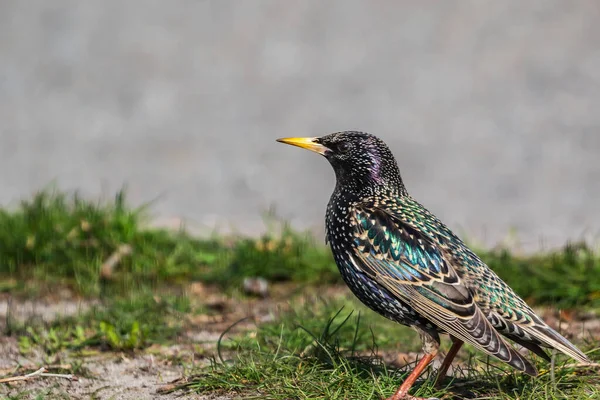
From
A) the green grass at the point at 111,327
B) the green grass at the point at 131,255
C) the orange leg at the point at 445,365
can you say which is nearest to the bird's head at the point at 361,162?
the orange leg at the point at 445,365

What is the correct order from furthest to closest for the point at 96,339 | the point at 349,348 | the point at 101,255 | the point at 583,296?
the point at 101,255
the point at 583,296
the point at 96,339
the point at 349,348

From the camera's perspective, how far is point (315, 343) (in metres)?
5.32

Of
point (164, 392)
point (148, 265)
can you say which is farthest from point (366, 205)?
point (148, 265)

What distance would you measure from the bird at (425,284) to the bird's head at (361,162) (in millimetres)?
78

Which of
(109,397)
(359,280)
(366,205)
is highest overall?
(366,205)

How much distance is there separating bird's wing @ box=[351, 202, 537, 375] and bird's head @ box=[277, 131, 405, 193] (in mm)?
294

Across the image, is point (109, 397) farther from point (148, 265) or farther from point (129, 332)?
point (148, 265)

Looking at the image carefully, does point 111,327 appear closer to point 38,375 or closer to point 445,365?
point 38,375

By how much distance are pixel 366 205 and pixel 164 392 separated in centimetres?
131

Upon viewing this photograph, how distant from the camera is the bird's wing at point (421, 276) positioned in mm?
4410

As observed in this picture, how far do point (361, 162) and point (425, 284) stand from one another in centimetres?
90

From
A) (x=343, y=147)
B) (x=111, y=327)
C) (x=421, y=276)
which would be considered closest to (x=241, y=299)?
(x=111, y=327)

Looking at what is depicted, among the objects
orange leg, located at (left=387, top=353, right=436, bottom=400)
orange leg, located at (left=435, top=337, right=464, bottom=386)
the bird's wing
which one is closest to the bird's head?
the bird's wing

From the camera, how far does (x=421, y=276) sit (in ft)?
15.2
